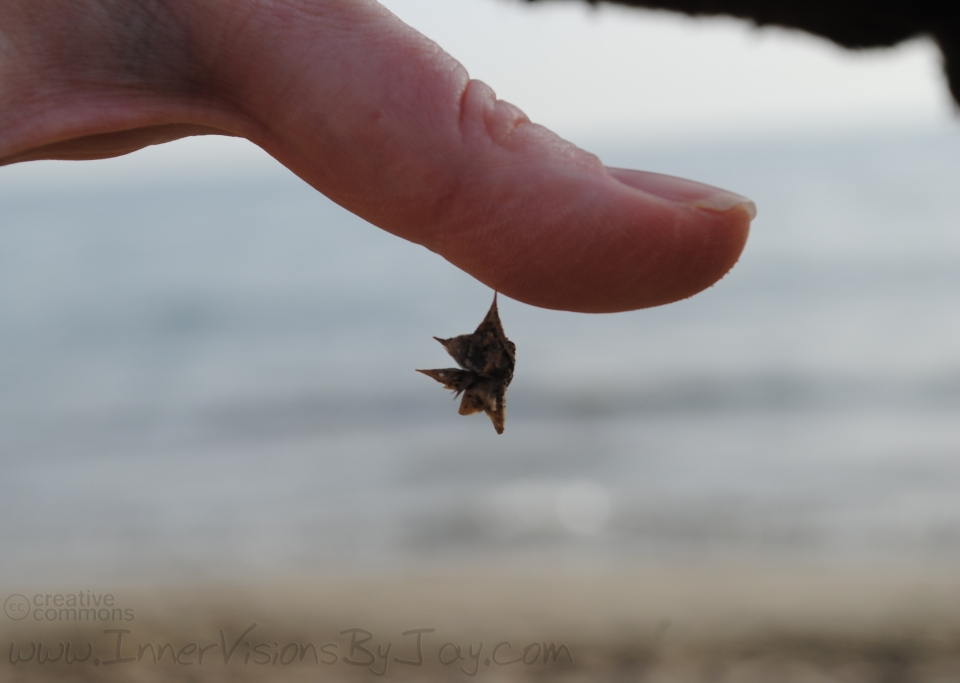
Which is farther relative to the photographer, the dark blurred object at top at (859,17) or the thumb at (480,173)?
the dark blurred object at top at (859,17)

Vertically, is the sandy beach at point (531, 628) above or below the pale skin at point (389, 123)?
below

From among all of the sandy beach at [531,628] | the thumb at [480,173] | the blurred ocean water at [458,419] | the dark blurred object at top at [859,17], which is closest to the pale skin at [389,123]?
the thumb at [480,173]

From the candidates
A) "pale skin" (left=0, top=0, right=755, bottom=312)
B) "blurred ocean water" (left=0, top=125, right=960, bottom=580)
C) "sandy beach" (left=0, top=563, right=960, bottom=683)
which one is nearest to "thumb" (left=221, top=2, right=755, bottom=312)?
"pale skin" (left=0, top=0, right=755, bottom=312)

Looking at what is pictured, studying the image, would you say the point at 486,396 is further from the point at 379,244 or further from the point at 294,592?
the point at 379,244

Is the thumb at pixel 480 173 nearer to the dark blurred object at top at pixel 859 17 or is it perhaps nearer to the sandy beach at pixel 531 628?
the dark blurred object at top at pixel 859 17

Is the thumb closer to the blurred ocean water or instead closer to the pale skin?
the pale skin

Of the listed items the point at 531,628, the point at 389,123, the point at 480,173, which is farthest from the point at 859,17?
the point at 531,628

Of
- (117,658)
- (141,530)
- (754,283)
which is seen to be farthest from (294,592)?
(754,283)
